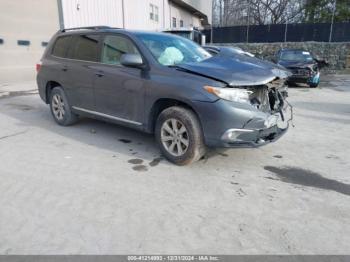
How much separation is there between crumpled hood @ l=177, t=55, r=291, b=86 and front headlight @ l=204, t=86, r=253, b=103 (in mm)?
86

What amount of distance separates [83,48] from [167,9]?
67.7 feet

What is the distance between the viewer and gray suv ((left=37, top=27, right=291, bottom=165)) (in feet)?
12.3

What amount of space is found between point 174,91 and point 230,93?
737 mm

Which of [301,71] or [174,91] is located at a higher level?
[174,91]

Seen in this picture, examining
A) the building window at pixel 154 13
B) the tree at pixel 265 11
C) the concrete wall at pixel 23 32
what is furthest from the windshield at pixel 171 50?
the tree at pixel 265 11

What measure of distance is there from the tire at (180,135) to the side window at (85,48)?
1.80 m

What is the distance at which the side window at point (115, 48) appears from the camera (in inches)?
181

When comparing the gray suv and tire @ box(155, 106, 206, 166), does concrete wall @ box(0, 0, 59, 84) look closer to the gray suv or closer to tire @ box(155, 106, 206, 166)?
the gray suv

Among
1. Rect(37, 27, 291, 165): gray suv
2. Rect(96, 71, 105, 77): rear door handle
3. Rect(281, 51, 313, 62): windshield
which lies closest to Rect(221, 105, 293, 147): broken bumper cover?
Rect(37, 27, 291, 165): gray suv

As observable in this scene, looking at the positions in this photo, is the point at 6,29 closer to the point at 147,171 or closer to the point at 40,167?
the point at 40,167

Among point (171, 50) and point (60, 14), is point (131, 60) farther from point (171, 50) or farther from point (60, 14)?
point (60, 14)

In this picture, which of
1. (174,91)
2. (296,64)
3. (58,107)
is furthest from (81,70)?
(296,64)

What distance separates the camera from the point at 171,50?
468cm

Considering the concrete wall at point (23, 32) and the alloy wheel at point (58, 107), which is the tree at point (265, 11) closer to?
the concrete wall at point (23, 32)
